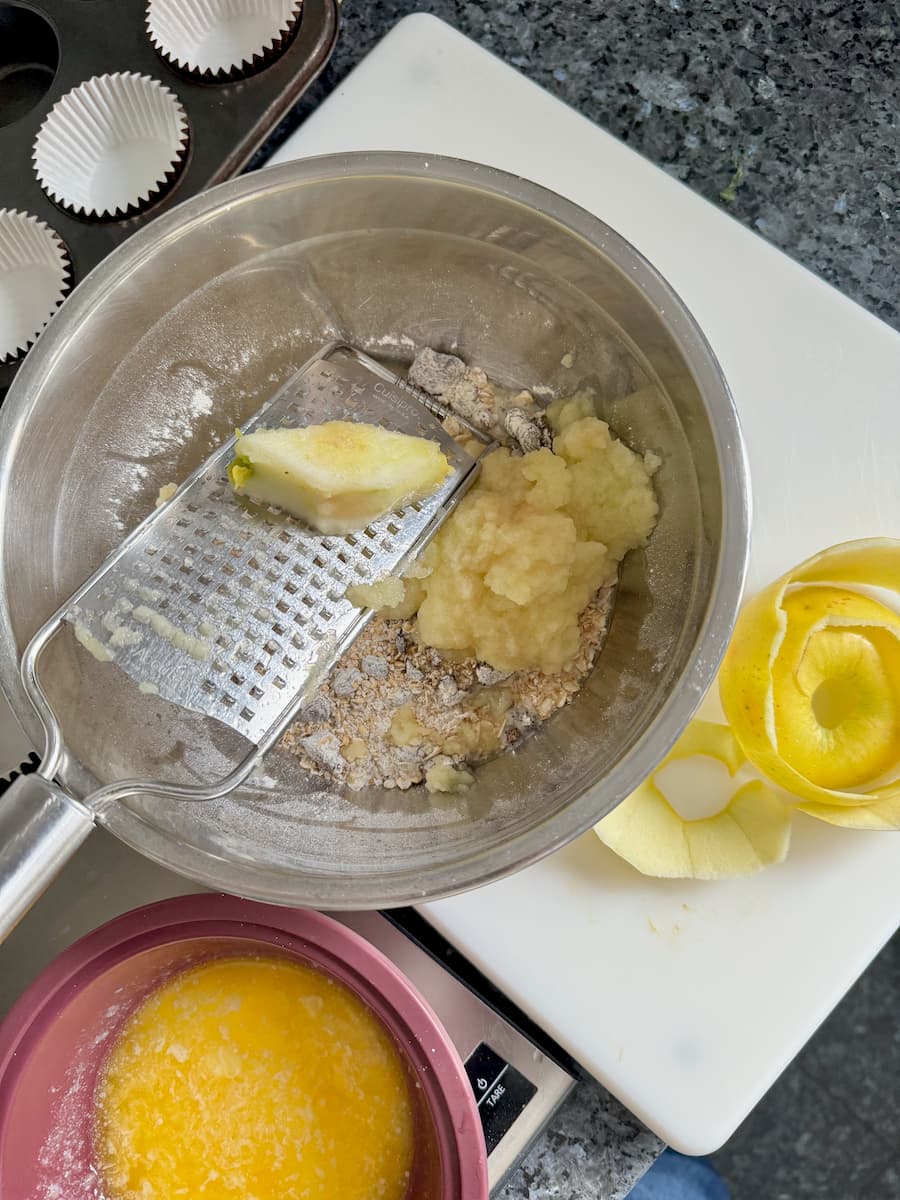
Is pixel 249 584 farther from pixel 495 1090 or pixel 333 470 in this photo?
pixel 495 1090

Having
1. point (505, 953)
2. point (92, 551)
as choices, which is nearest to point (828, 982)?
point (505, 953)

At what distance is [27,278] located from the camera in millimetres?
1062

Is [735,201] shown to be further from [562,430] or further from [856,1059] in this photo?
[856,1059]

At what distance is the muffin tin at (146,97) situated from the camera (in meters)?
0.99

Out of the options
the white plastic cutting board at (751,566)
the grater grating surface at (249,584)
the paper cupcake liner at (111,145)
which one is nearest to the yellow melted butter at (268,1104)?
the white plastic cutting board at (751,566)

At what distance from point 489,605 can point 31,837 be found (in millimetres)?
419

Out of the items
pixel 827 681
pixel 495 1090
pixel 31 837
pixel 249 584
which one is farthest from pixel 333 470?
pixel 495 1090

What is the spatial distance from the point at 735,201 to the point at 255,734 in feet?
2.54

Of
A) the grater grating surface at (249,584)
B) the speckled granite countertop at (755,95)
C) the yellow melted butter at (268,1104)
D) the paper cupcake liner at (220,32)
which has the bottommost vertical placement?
the yellow melted butter at (268,1104)

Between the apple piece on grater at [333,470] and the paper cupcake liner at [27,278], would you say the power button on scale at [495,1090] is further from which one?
the paper cupcake liner at [27,278]

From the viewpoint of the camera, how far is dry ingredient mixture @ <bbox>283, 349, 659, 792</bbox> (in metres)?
0.86

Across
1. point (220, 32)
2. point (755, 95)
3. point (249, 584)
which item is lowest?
point (249, 584)

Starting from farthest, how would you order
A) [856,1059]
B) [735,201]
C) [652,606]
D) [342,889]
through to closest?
[856,1059] → [735,201] → [652,606] → [342,889]

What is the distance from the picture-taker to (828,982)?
0.88 m
